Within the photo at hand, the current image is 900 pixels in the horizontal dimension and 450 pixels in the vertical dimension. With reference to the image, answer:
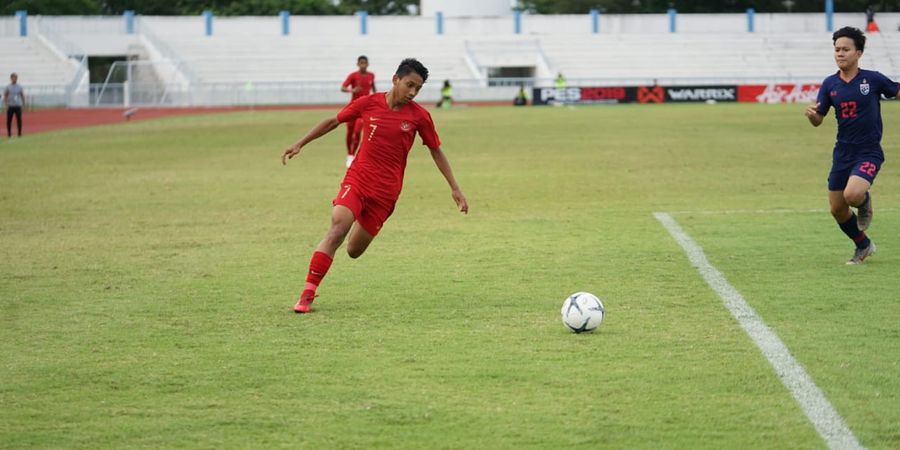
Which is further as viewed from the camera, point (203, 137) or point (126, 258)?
point (203, 137)

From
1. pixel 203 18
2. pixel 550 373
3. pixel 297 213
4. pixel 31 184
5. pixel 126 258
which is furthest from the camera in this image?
pixel 203 18

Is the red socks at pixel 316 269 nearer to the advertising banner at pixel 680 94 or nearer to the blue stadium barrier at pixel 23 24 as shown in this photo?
the advertising banner at pixel 680 94

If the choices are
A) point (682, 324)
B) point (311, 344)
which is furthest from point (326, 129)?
point (682, 324)

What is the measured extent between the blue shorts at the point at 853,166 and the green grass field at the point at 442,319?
79cm

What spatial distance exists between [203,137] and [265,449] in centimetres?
3013

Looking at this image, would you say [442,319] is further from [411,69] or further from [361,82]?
[361,82]

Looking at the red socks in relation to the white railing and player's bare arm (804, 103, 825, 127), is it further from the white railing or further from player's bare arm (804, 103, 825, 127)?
the white railing

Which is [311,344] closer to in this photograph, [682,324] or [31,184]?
[682,324]

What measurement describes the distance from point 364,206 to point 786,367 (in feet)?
11.9

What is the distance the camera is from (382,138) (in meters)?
9.73

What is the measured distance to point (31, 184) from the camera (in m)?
21.9

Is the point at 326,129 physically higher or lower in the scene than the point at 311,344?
higher

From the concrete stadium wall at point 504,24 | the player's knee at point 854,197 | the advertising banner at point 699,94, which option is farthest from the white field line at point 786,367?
the concrete stadium wall at point 504,24

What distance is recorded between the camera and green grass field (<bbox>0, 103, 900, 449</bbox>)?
249 inches
